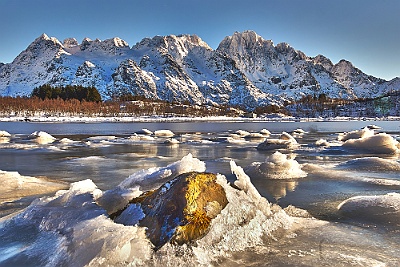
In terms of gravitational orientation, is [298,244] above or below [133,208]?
below

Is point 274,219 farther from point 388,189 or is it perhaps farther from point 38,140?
point 38,140

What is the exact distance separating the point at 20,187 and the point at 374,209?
29.3 ft

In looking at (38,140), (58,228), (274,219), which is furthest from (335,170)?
(38,140)

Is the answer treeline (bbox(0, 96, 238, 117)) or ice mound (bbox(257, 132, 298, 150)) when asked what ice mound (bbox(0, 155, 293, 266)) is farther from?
treeline (bbox(0, 96, 238, 117))

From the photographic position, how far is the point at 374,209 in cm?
692

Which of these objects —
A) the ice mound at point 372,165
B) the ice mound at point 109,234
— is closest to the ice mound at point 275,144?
the ice mound at point 372,165

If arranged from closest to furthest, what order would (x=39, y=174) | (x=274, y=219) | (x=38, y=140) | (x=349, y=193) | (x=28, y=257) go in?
(x=28, y=257), (x=274, y=219), (x=349, y=193), (x=39, y=174), (x=38, y=140)

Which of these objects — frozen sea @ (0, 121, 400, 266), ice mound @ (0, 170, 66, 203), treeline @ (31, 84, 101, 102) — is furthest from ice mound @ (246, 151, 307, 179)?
treeline @ (31, 84, 101, 102)

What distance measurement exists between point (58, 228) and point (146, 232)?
1601 mm

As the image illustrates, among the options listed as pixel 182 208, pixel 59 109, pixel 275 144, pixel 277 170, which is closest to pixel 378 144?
pixel 275 144

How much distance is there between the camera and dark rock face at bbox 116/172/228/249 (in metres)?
4.68

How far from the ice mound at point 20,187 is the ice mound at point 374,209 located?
765 cm

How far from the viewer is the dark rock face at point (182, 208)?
184 inches

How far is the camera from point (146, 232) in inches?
189
